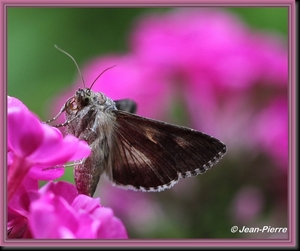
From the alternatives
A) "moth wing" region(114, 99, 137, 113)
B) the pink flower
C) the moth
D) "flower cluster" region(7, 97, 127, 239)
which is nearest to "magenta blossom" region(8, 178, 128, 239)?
"flower cluster" region(7, 97, 127, 239)

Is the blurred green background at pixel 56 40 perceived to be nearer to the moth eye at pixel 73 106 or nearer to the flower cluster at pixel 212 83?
the flower cluster at pixel 212 83

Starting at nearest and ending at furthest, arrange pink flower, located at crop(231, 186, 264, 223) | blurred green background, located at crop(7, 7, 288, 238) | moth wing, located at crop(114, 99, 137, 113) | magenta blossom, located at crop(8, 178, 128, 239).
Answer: magenta blossom, located at crop(8, 178, 128, 239)
moth wing, located at crop(114, 99, 137, 113)
pink flower, located at crop(231, 186, 264, 223)
blurred green background, located at crop(7, 7, 288, 238)

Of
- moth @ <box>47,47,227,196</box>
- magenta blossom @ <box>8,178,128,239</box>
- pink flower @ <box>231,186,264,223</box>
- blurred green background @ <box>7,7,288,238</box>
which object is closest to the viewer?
magenta blossom @ <box>8,178,128,239</box>

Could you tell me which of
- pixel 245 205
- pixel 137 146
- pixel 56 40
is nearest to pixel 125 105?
pixel 137 146

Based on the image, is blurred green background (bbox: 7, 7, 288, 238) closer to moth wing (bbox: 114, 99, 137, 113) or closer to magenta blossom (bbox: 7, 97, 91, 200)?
moth wing (bbox: 114, 99, 137, 113)

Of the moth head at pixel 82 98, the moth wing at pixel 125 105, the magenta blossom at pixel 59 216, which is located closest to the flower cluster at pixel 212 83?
the moth wing at pixel 125 105

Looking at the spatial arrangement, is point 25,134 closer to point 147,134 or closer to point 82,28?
point 147,134
